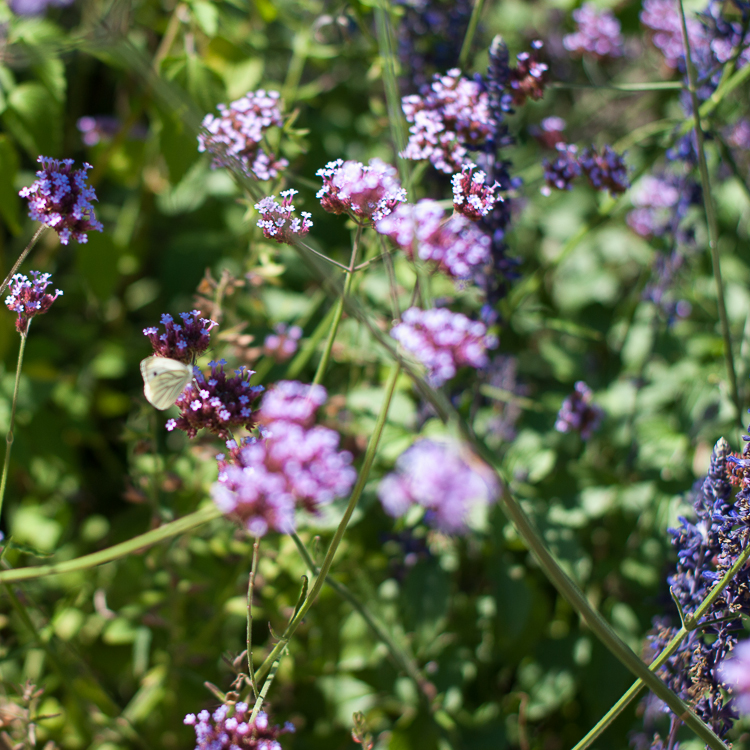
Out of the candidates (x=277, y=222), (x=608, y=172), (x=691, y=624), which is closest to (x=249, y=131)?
(x=277, y=222)

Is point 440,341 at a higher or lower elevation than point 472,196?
lower

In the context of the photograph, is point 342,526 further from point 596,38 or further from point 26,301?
point 596,38

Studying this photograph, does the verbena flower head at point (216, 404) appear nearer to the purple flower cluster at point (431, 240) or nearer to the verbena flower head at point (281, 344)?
the purple flower cluster at point (431, 240)

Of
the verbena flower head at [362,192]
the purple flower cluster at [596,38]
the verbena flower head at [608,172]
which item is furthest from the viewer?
the purple flower cluster at [596,38]

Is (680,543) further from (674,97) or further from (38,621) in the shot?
(674,97)

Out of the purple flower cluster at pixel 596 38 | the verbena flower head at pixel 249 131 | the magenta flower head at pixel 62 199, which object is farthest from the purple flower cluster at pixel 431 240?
the purple flower cluster at pixel 596 38

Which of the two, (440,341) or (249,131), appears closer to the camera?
(440,341)

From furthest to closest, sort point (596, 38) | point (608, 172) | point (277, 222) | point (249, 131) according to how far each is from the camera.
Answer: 1. point (596, 38)
2. point (608, 172)
3. point (249, 131)
4. point (277, 222)
